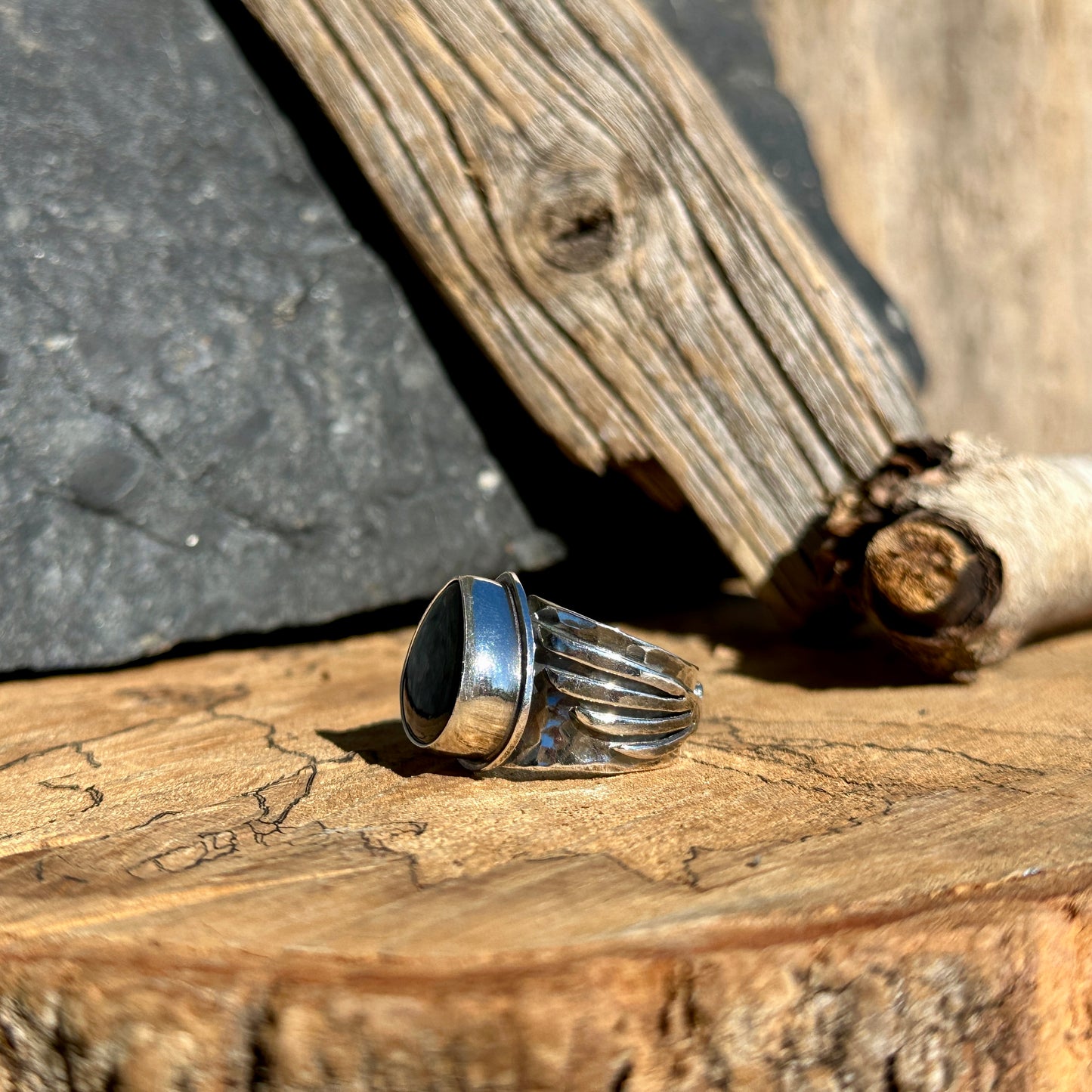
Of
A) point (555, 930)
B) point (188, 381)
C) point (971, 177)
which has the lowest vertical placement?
point (555, 930)

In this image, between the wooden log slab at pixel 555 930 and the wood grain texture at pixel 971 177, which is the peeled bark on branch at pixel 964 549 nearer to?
the wooden log slab at pixel 555 930

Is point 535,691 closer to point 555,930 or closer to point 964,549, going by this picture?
point 555,930

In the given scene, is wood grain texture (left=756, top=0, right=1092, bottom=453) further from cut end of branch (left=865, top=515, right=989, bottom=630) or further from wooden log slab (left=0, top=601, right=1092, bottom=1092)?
wooden log slab (left=0, top=601, right=1092, bottom=1092)

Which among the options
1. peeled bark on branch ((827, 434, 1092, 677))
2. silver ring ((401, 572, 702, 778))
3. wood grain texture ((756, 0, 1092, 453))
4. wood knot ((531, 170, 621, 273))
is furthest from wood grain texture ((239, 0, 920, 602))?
wood grain texture ((756, 0, 1092, 453))

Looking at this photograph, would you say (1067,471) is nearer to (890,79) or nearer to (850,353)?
(850,353)

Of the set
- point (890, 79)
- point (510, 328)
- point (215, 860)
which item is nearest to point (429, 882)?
point (215, 860)

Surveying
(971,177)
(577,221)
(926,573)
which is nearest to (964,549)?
(926,573)
